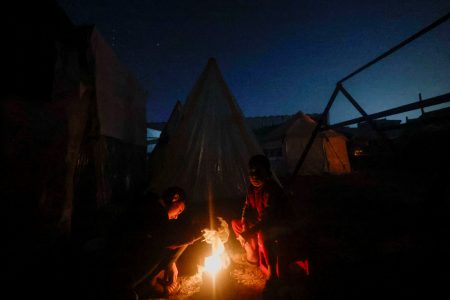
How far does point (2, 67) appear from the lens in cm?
158

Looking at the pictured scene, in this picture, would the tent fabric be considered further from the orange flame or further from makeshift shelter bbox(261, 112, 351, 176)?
makeshift shelter bbox(261, 112, 351, 176)

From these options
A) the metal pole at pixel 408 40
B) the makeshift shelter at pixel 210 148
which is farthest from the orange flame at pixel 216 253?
the metal pole at pixel 408 40

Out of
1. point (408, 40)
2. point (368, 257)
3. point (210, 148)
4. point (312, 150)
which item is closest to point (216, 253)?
point (368, 257)

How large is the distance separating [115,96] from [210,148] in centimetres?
258

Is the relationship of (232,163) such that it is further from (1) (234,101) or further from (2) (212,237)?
(2) (212,237)

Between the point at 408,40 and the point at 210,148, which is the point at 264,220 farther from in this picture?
the point at 408,40

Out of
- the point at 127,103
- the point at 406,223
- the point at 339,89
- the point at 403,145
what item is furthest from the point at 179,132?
the point at 403,145

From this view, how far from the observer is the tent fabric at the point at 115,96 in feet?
12.3

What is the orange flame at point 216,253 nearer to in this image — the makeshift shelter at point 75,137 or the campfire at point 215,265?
the campfire at point 215,265

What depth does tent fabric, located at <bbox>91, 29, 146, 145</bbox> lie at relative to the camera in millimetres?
3752

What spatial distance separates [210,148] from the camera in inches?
210

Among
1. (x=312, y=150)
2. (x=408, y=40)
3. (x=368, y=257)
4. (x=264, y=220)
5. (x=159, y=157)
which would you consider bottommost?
(x=368, y=257)

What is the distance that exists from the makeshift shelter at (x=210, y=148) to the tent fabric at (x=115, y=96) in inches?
49.0

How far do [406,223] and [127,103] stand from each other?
22.9ft
